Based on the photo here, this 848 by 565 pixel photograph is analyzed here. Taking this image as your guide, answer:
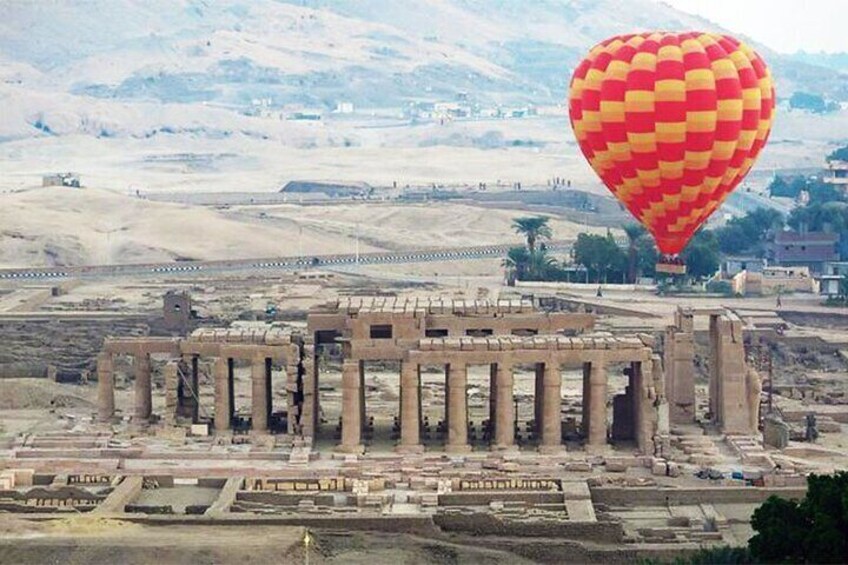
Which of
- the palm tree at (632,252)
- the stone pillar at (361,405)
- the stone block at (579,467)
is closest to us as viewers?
the stone block at (579,467)

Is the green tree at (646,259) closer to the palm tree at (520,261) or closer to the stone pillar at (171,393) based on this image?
the palm tree at (520,261)

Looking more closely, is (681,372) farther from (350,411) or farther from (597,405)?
(350,411)

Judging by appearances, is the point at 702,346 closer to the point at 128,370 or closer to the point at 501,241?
the point at 128,370

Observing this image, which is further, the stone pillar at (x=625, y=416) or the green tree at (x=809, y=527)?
the stone pillar at (x=625, y=416)

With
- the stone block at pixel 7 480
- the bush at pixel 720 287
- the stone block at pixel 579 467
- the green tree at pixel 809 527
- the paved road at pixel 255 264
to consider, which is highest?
the paved road at pixel 255 264

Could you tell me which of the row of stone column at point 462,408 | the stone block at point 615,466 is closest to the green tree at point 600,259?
the row of stone column at point 462,408

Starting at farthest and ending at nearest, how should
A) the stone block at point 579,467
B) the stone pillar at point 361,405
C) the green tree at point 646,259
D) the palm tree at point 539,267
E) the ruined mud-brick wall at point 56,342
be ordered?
the palm tree at point 539,267 < the green tree at point 646,259 < the ruined mud-brick wall at point 56,342 < the stone pillar at point 361,405 < the stone block at point 579,467

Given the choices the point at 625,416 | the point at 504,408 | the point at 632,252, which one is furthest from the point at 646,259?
the point at 504,408

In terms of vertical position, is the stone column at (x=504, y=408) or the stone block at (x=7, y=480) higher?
the stone column at (x=504, y=408)

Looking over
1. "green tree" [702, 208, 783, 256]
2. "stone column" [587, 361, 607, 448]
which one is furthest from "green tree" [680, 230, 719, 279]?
"stone column" [587, 361, 607, 448]
